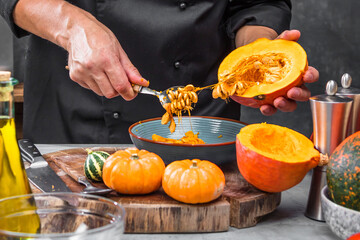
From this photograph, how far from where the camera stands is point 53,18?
4.93ft

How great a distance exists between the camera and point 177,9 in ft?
6.02

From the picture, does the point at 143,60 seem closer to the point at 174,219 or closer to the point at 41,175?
the point at 41,175

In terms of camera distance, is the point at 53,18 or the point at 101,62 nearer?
the point at 101,62

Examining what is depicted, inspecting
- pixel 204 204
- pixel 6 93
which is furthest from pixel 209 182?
pixel 6 93

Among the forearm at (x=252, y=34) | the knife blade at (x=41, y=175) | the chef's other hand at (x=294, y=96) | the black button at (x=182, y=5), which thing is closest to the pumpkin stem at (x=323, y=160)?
the chef's other hand at (x=294, y=96)

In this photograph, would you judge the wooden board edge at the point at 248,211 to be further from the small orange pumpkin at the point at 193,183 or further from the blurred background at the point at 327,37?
the blurred background at the point at 327,37

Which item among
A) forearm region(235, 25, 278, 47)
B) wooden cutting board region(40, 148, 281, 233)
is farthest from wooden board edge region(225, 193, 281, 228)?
forearm region(235, 25, 278, 47)

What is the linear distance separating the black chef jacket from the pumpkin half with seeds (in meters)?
0.35

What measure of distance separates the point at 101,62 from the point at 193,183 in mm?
496

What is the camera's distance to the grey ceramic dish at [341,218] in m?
0.91

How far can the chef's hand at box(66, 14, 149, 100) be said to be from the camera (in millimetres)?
1374

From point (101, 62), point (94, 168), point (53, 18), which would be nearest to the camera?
point (94, 168)

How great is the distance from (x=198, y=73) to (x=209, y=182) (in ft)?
2.99

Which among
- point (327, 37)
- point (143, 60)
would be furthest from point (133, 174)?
point (327, 37)
